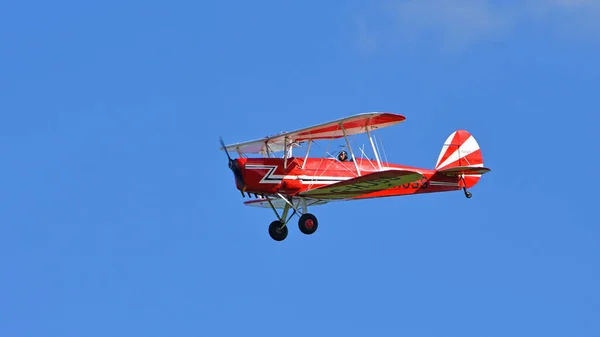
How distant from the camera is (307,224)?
20.7m

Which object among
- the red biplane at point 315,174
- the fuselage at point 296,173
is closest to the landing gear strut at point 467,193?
the red biplane at point 315,174

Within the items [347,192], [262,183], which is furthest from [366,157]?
[262,183]

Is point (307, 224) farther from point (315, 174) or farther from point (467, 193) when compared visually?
point (467, 193)

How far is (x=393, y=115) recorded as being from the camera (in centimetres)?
1991

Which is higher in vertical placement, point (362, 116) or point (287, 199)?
point (362, 116)

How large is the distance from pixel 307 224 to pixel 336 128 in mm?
2337

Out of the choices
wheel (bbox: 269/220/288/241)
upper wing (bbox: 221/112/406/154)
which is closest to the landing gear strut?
upper wing (bbox: 221/112/406/154)

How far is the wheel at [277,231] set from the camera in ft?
69.8

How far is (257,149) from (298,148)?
2.05m

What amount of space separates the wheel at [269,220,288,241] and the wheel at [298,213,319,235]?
2.34 ft

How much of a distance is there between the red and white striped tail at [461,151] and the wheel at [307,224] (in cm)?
430

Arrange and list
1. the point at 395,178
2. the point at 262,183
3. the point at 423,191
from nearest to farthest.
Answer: the point at 395,178, the point at 262,183, the point at 423,191

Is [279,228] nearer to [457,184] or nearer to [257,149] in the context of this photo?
[257,149]

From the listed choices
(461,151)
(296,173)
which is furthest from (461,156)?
(296,173)
